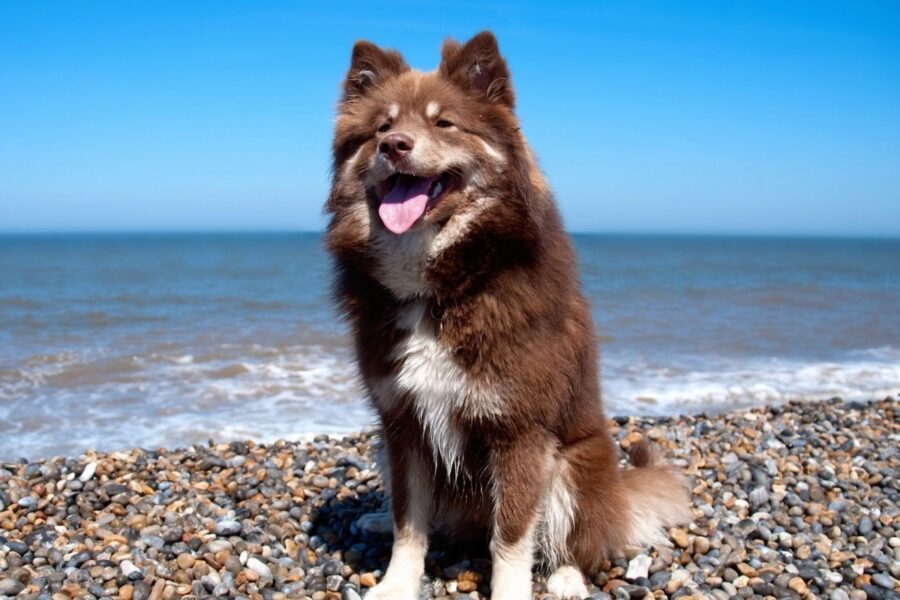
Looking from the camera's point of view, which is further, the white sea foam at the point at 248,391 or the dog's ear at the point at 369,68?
the white sea foam at the point at 248,391

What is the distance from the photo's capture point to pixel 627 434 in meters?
7.00

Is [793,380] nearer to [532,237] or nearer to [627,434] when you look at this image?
[627,434]

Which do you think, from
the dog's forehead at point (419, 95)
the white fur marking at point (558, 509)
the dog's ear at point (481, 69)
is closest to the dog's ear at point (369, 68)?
the dog's forehead at point (419, 95)

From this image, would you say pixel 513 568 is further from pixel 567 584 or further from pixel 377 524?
pixel 377 524

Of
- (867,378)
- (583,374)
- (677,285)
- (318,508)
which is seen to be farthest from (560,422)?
(677,285)

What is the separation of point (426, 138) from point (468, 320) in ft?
2.97

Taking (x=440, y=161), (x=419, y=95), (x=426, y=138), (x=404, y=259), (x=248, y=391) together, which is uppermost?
(x=419, y=95)

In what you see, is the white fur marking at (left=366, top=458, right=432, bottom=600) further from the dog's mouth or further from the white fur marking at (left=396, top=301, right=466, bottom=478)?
the dog's mouth

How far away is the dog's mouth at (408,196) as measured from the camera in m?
3.49

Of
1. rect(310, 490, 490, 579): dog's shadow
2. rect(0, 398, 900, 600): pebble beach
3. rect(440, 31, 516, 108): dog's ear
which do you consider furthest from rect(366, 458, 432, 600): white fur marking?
rect(440, 31, 516, 108): dog's ear

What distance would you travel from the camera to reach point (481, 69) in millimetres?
3779

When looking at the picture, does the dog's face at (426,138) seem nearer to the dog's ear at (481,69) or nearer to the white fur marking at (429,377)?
the dog's ear at (481,69)

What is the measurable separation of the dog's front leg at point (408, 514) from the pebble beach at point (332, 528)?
227 millimetres

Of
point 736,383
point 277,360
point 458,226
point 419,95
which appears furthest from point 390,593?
point 277,360
